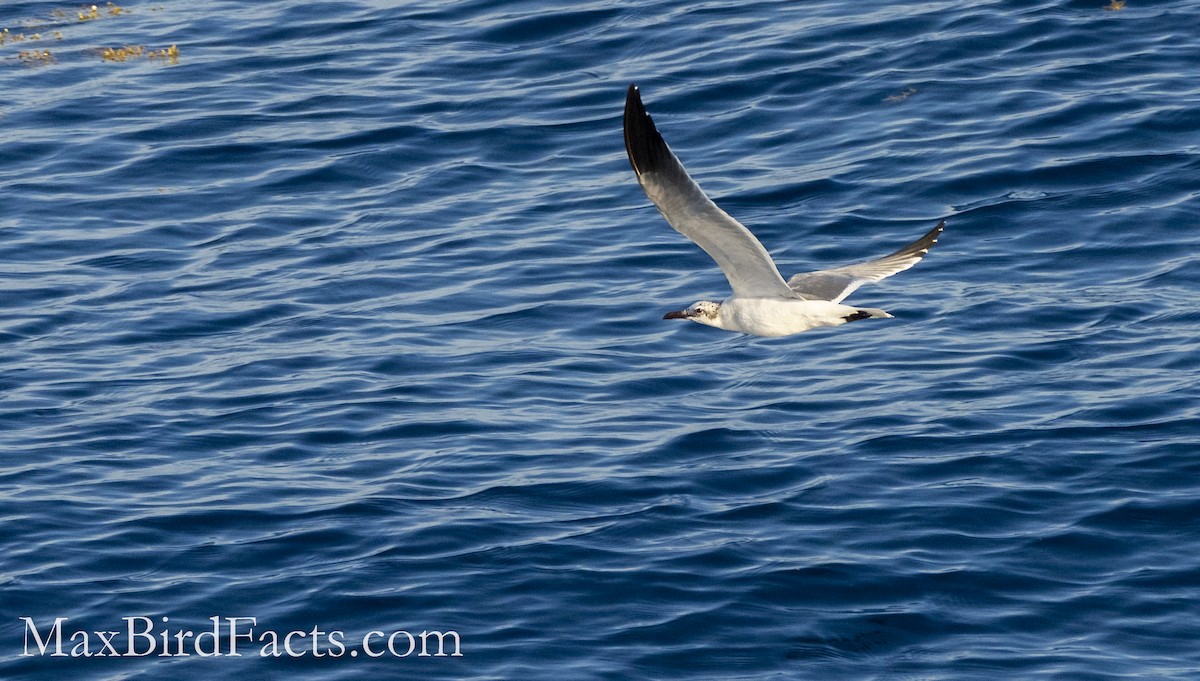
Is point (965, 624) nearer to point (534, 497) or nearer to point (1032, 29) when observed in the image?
point (534, 497)

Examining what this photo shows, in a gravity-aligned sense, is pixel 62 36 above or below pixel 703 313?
above

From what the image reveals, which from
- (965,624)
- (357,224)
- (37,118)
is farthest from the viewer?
(37,118)

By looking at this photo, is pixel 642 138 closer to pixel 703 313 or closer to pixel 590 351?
pixel 703 313

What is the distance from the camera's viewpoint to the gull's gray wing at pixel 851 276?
41.9ft

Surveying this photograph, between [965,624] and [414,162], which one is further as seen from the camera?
[414,162]

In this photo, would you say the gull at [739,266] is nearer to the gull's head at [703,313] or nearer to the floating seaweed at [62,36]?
the gull's head at [703,313]

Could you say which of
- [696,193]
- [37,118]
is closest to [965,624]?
[696,193]

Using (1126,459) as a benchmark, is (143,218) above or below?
above

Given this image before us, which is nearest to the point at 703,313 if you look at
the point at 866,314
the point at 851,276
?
the point at 851,276

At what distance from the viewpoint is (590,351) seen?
49.5ft

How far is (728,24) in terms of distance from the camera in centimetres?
2150

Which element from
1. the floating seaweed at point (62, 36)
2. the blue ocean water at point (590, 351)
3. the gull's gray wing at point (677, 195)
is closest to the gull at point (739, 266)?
the gull's gray wing at point (677, 195)

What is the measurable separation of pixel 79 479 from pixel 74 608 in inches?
71.8

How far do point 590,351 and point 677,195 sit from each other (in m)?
3.78
